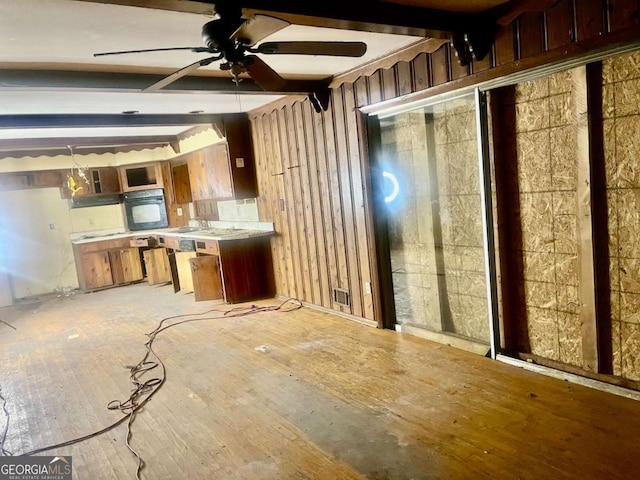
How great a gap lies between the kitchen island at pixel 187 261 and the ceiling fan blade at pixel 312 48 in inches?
140

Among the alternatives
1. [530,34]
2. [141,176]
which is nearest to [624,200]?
[530,34]

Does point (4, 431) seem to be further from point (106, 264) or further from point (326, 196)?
point (106, 264)

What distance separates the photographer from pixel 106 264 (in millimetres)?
7789

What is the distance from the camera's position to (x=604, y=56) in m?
2.46

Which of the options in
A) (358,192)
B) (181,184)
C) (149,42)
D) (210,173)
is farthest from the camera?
(181,184)

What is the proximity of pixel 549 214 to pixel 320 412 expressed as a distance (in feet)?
6.37

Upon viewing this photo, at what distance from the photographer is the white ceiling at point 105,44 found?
7.70ft

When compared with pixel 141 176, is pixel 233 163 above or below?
below

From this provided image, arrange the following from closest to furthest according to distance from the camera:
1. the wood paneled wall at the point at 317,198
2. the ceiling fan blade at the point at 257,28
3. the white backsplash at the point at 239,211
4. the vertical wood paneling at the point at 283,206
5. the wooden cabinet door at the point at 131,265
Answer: the ceiling fan blade at the point at 257,28, the wood paneled wall at the point at 317,198, the vertical wood paneling at the point at 283,206, the white backsplash at the point at 239,211, the wooden cabinet door at the point at 131,265

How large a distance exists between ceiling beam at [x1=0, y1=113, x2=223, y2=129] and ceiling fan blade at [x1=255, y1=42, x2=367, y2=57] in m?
3.48

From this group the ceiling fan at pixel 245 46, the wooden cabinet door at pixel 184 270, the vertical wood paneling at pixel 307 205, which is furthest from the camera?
the wooden cabinet door at pixel 184 270

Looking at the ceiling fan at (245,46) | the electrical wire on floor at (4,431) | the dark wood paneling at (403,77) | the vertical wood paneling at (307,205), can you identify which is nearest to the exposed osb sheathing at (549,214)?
the dark wood paneling at (403,77)

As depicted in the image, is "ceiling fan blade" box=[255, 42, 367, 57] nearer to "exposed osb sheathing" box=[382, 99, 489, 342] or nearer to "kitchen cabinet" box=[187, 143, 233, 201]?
"exposed osb sheathing" box=[382, 99, 489, 342]

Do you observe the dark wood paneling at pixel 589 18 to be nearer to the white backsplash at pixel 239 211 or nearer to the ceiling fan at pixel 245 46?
the ceiling fan at pixel 245 46
